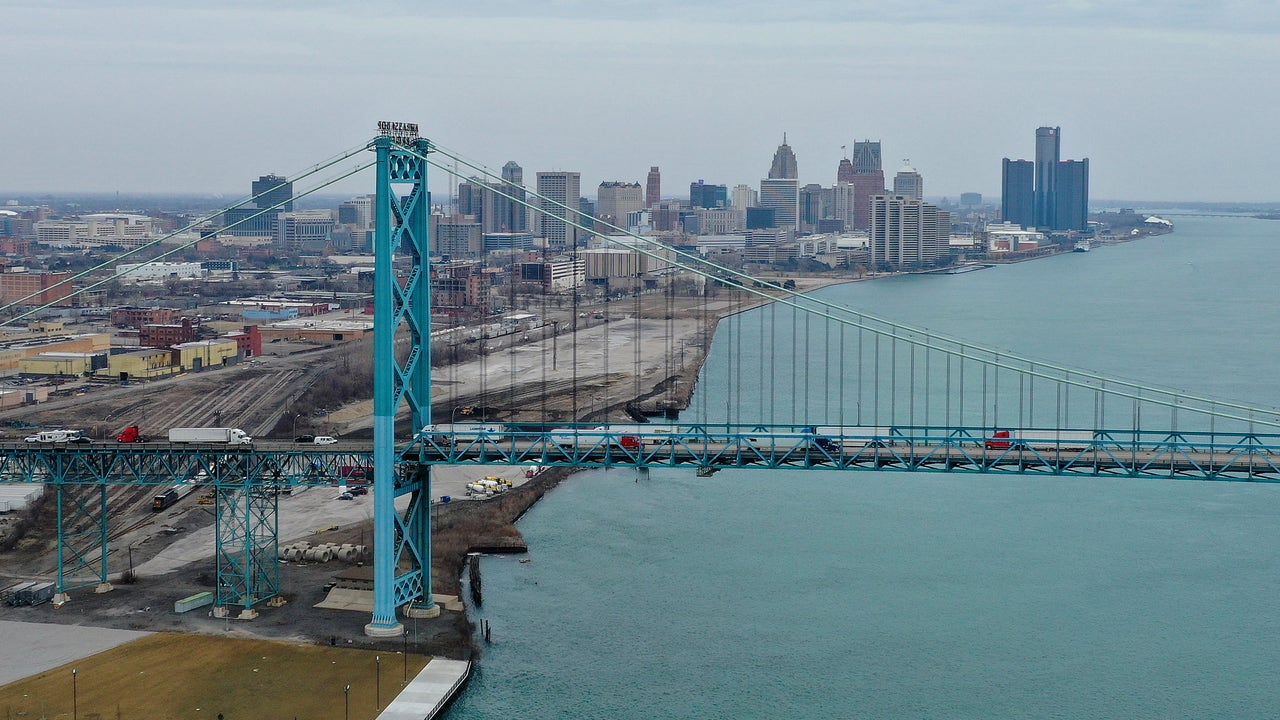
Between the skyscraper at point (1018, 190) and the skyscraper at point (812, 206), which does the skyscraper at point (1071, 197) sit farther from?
the skyscraper at point (812, 206)

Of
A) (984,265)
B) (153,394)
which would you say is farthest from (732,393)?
(984,265)

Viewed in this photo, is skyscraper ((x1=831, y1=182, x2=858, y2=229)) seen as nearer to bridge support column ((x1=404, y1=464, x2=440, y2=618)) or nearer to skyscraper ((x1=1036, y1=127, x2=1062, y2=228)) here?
skyscraper ((x1=1036, y1=127, x2=1062, y2=228))

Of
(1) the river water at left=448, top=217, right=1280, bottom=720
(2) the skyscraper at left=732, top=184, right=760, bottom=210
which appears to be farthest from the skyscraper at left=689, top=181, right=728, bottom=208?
(1) the river water at left=448, top=217, right=1280, bottom=720

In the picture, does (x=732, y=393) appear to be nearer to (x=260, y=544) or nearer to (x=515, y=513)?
(x=515, y=513)

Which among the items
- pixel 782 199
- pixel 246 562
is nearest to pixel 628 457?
pixel 246 562

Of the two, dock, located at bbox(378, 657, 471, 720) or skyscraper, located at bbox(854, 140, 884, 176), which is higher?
skyscraper, located at bbox(854, 140, 884, 176)

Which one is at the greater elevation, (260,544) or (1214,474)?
(1214,474)
